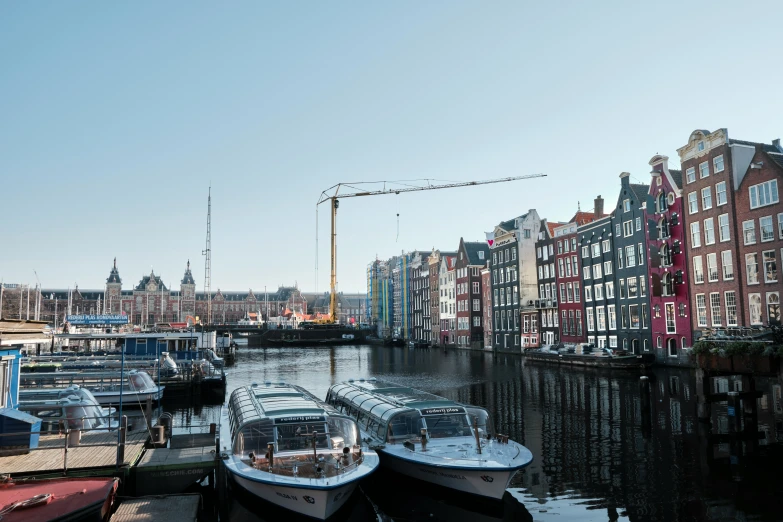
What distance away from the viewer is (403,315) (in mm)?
161625

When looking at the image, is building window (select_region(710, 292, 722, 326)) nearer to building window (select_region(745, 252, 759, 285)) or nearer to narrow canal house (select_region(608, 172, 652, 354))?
building window (select_region(745, 252, 759, 285))

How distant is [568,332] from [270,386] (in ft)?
200

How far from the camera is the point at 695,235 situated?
2365 inches

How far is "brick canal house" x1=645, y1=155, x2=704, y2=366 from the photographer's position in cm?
6194

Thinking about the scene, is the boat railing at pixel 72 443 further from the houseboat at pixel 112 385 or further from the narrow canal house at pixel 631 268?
the narrow canal house at pixel 631 268

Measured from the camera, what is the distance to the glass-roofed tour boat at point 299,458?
17.9m

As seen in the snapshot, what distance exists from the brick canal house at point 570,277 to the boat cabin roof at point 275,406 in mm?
58960

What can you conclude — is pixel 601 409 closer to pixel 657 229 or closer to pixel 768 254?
pixel 768 254

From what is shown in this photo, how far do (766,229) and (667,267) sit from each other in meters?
13.4

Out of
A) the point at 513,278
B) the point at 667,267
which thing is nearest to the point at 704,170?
the point at 667,267

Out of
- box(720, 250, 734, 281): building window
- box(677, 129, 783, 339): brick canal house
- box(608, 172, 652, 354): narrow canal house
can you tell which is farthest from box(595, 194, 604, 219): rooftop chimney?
box(720, 250, 734, 281): building window

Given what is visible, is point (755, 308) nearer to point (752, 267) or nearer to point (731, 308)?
point (731, 308)

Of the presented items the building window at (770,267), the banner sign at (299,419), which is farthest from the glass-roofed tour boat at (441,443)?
the building window at (770,267)

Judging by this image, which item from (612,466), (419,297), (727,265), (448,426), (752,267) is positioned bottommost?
→ (612,466)
